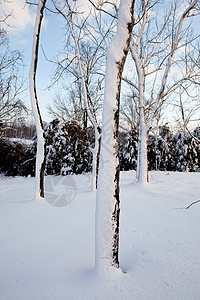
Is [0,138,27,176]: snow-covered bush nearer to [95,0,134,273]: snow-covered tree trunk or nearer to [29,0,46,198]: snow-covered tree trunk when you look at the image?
[29,0,46,198]: snow-covered tree trunk

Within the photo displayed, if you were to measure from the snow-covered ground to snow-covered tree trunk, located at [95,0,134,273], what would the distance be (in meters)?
0.22

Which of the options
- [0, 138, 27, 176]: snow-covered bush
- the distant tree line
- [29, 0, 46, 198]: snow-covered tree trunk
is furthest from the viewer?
[0, 138, 27, 176]: snow-covered bush

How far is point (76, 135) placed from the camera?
11.0 m

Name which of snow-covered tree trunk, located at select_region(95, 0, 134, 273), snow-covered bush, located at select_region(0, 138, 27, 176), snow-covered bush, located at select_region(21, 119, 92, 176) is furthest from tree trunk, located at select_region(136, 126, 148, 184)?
snow-covered bush, located at select_region(0, 138, 27, 176)

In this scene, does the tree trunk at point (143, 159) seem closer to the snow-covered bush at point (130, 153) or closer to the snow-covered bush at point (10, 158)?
the snow-covered bush at point (130, 153)

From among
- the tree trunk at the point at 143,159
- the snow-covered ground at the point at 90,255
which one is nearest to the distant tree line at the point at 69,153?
the tree trunk at the point at 143,159

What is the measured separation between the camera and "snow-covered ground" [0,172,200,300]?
4.55ft

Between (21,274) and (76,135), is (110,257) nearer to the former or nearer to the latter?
(21,274)

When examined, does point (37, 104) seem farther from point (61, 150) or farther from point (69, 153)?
point (69, 153)

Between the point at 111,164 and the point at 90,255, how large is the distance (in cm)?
114

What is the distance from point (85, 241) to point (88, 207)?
1.39m

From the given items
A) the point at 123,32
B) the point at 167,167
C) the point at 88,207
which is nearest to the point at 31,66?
the point at 123,32

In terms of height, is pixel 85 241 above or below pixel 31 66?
below

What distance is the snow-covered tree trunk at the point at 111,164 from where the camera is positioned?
156cm
